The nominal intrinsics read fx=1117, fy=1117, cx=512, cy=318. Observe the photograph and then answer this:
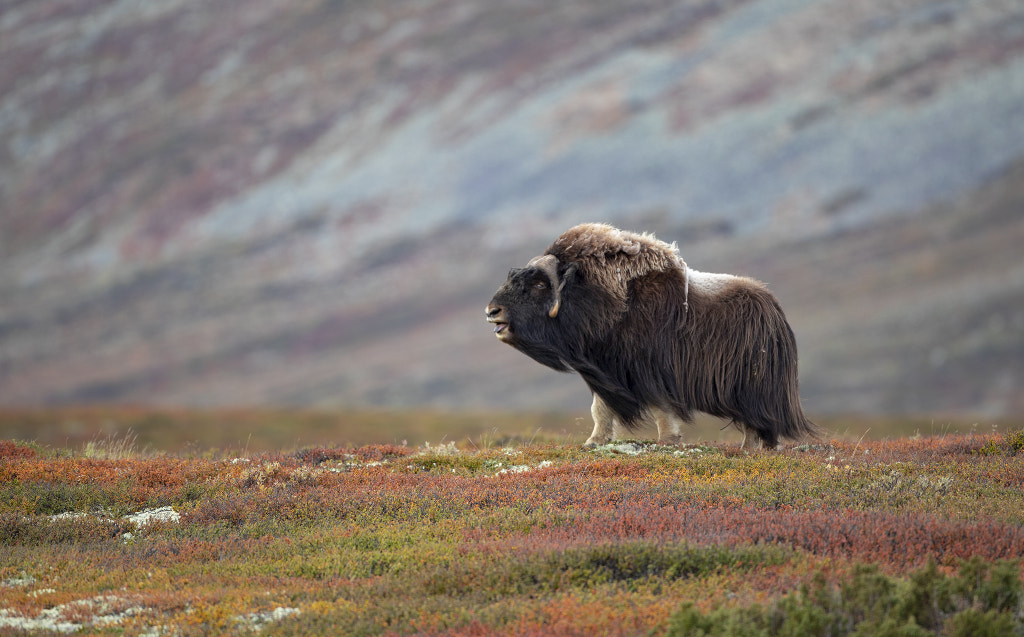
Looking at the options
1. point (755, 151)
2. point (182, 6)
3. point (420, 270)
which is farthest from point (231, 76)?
point (755, 151)

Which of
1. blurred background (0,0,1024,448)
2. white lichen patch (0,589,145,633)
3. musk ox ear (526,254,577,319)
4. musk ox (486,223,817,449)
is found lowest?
white lichen patch (0,589,145,633)

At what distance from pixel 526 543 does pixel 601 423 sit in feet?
12.8

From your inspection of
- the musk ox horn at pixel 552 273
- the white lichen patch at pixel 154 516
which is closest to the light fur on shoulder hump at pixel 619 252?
the musk ox horn at pixel 552 273

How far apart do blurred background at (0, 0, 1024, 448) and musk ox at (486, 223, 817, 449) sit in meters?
63.1

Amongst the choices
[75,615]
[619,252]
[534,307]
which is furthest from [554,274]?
[75,615]


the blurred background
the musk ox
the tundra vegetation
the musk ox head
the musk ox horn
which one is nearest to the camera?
the tundra vegetation

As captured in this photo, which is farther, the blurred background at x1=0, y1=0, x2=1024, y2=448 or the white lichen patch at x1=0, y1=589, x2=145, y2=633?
the blurred background at x1=0, y1=0, x2=1024, y2=448

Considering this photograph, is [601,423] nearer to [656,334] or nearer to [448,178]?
[656,334]

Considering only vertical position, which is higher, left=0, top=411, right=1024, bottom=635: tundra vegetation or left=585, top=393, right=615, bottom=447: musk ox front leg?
left=585, top=393, right=615, bottom=447: musk ox front leg

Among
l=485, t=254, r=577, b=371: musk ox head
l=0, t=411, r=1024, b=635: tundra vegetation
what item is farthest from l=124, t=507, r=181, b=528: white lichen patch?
l=485, t=254, r=577, b=371: musk ox head

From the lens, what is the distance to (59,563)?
688cm

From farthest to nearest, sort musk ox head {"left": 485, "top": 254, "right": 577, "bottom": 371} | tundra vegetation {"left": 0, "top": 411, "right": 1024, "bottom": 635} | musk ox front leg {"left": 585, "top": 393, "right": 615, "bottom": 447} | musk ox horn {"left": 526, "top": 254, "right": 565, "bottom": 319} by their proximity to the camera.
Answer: musk ox front leg {"left": 585, "top": 393, "right": 615, "bottom": 447}, musk ox head {"left": 485, "top": 254, "right": 577, "bottom": 371}, musk ox horn {"left": 526, "top": 254, "right": 565, "bottom": 319}, tundra vegetation {"left": 0, "top": 411, "right": 1024, "bottom": 635}

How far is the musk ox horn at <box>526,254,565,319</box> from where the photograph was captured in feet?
33.3

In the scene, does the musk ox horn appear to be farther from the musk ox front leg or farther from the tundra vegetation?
the tundra vegetation
